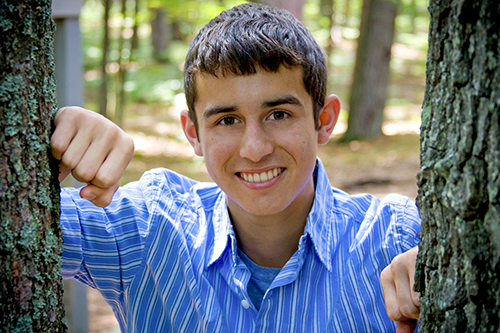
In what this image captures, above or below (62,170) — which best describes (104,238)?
below

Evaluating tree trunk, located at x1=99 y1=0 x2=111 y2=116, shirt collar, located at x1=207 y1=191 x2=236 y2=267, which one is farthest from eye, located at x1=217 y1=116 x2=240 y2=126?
tree trunk, located at x1=99 y1=0 x2=111 y2=116

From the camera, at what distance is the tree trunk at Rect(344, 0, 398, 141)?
9898 millimetres

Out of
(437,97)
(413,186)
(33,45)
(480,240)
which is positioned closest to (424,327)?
(480,240)

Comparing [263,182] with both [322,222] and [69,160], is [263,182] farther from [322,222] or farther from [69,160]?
[69,160]

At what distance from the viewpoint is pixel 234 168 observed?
204cm

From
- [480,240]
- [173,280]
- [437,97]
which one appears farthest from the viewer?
[173,280]

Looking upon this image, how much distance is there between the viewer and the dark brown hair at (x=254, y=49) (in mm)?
1984

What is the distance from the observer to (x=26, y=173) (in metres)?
1.32

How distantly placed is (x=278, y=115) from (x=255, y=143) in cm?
19

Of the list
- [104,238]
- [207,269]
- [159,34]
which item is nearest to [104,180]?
[104,238]

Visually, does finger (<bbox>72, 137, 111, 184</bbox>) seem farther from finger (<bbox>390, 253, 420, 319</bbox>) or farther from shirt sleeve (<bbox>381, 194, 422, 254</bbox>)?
shirt sleeve (<bbox>381, 194, 422, 254</bbox>)

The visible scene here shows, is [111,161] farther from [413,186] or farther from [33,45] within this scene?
[413,186]

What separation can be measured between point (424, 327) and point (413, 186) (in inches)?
235

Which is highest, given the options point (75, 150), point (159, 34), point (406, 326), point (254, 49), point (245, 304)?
point (159, 34)
